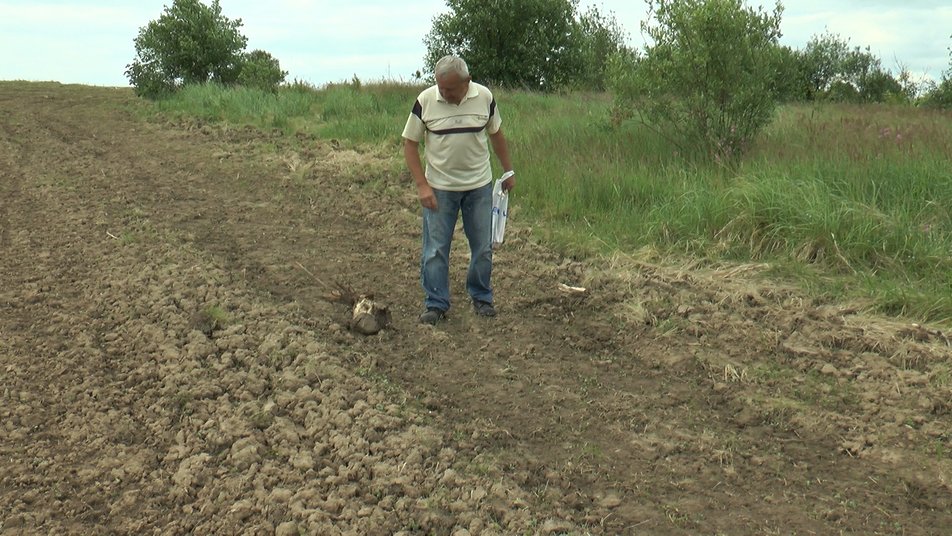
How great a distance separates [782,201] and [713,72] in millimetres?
2881

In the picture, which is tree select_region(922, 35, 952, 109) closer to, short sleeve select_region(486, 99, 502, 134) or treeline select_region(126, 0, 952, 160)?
treeline select_region(126, 0, 952, 160)

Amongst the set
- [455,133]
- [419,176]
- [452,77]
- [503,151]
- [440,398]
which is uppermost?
[452,77]

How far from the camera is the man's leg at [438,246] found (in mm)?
6129

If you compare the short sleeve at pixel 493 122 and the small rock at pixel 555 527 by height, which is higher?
the short sleeve at pixel 493 122

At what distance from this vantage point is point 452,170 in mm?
6035

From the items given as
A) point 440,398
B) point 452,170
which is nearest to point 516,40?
point 452,170

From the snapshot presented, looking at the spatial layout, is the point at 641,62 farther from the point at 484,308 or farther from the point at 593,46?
the point at 593,46

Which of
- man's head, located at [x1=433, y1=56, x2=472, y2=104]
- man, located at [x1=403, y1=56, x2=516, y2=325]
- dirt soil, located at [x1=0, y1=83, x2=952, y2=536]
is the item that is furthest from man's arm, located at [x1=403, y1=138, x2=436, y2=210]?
dirt soil, located at [x1=0, y1=83, x2=952, y2=536]

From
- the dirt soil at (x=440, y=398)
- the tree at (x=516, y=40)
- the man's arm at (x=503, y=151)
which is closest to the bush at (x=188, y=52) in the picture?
the tree at (x=516, y=40)

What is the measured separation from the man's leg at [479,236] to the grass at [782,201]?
4.86ft

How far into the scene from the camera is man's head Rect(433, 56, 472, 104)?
18.5 ft

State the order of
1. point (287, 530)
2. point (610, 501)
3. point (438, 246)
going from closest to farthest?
point (287, 530) → point (610, 501) → point (438, 246)

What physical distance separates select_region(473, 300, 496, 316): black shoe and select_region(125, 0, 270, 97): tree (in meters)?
13.9

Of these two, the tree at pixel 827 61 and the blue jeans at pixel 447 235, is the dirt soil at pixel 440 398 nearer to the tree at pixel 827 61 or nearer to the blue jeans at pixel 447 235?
the blue jeans at pixel 447 235
